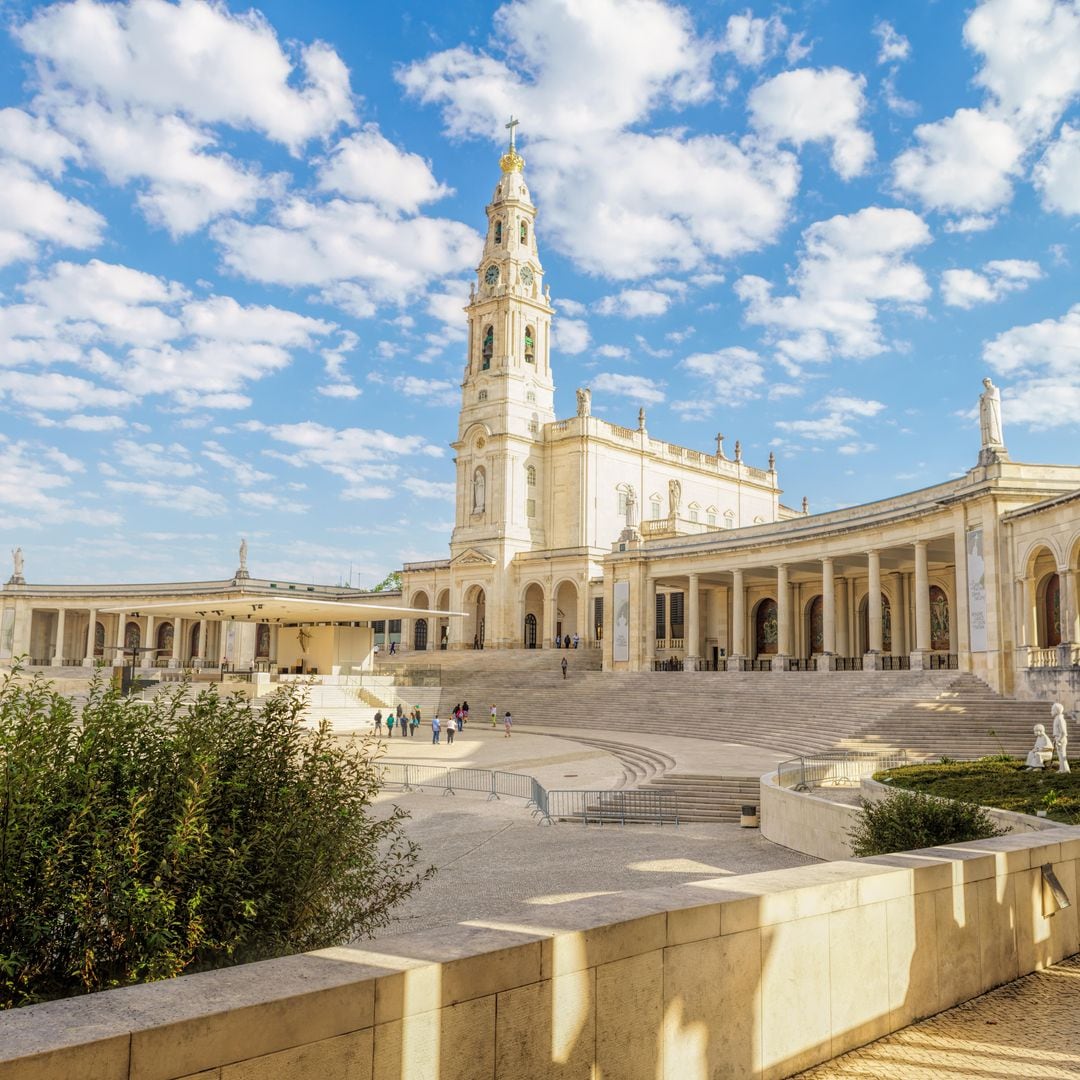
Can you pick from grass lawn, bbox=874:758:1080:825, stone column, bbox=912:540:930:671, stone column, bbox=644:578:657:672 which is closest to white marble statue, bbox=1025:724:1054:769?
grass lawn, bbox=874:758:1080:825

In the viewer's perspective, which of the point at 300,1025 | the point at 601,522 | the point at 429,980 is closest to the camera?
the point at 300,1025

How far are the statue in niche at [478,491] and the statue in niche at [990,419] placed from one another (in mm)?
37692

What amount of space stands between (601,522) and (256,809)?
2339 inches

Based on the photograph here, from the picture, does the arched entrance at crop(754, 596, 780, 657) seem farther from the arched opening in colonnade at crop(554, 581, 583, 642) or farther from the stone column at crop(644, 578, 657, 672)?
the arched opening in colonnade at crop(554, 581, 583, 642)

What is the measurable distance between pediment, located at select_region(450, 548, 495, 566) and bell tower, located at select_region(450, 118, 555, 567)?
1.03ft

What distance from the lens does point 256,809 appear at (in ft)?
22.1

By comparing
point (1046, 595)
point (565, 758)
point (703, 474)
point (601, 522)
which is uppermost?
point (703, 474)

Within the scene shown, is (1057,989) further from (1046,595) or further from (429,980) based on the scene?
(1046,595)

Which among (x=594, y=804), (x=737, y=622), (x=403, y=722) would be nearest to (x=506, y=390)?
(x=737, y=622)

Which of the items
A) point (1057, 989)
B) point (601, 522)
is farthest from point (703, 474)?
point (1057, 989)

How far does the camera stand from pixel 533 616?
64.8m

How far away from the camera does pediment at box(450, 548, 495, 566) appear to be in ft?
211

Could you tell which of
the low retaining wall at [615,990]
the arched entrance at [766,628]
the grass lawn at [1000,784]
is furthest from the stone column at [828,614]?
the low retaining wall at [615,990]

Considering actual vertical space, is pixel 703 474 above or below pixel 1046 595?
above
